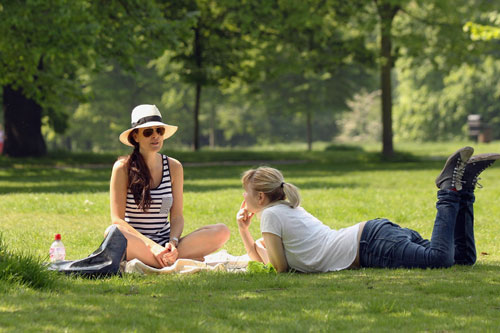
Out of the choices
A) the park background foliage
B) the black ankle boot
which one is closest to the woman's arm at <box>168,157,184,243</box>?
the park background foliage

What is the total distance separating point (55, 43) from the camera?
18625 mm

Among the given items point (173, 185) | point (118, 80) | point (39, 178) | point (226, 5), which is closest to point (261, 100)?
point (118, 80)

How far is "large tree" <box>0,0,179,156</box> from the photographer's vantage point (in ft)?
60.3

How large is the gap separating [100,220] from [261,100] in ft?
124

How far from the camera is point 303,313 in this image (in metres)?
5.09

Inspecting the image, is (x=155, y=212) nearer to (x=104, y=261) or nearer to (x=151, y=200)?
(x=151, y=200)

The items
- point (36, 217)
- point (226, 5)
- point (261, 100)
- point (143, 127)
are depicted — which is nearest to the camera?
point (143, 127)

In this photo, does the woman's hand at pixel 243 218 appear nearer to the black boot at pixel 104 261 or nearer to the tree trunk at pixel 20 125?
the black boot at pixel 104 261

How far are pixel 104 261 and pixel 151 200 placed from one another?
38.4 inches

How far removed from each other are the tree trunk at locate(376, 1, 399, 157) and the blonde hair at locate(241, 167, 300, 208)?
20557mm

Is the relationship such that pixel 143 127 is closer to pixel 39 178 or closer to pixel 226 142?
pixel 39 178

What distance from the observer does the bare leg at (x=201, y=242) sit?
776 cm

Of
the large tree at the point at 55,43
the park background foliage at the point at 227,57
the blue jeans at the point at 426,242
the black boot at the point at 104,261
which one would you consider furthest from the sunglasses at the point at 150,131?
the large tree at the point at 55,43

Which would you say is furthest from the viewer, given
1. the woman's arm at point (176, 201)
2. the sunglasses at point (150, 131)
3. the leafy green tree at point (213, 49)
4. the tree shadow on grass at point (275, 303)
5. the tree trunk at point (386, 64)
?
the leafy green tree at point (213, 49)
